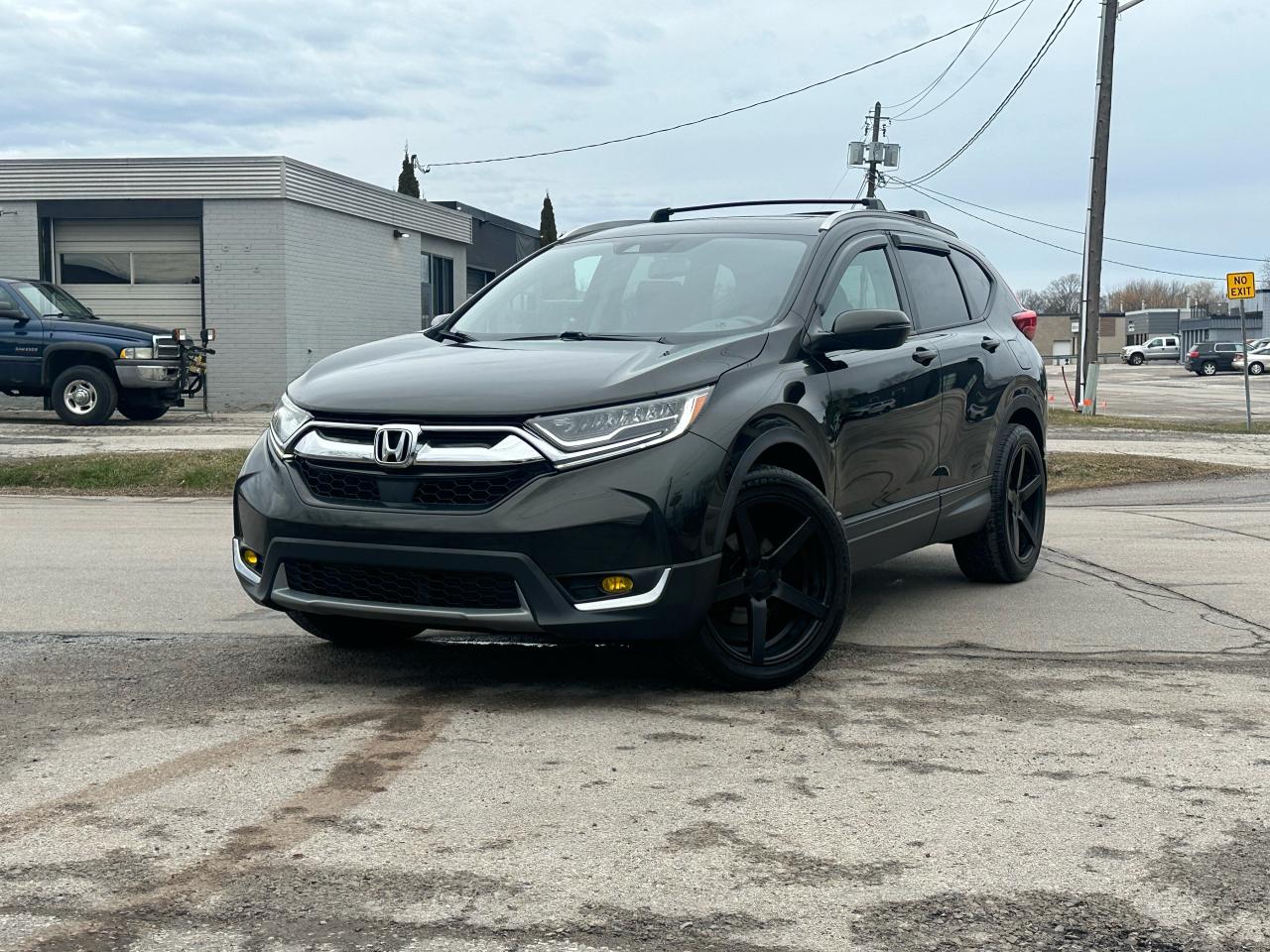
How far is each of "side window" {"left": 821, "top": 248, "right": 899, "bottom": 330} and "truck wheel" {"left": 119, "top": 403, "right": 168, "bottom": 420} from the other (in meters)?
17.9

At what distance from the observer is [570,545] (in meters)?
4.81

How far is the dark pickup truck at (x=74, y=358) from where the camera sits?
70.5ft

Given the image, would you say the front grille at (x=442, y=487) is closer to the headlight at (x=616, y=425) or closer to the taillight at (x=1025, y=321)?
the headlight at (x=616, y=425)

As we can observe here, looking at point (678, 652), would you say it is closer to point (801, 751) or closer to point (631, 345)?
point (801, 751)

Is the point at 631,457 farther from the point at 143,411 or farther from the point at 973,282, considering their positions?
the point at 143,411

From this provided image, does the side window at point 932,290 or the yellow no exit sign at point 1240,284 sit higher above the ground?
the yellow no exit sign at point 1240,284

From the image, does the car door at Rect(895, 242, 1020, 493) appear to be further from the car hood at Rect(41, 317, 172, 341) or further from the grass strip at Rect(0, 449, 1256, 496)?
the car hood at Rect(41, 317, 172, 341)

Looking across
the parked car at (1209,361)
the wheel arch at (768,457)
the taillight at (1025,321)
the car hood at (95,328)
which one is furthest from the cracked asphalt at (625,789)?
the parked car at (1209,361)

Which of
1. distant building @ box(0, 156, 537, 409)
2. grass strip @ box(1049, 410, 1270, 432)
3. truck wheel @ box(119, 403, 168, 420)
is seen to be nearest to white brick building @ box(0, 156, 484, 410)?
distant building @ box(0, 156, 537, 409)

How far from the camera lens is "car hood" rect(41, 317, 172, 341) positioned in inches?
850

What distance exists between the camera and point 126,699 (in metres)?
5.20

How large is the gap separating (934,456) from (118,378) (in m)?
17.4

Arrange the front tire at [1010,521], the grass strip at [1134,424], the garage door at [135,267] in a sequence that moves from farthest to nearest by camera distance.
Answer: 1. the garage door at [135,267]
2. the grass strip at [1134,424]
3. the front tire at [1010,521]

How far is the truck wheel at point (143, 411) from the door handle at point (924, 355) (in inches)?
710
